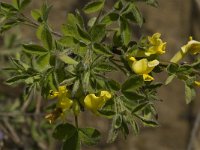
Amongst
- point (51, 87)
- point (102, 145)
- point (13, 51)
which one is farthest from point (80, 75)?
point (102, 145)

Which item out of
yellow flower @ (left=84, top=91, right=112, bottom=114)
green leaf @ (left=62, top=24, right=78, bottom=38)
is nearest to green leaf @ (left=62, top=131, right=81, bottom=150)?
yellow flower @ (left=84, top=91, right=112, bottom=114)

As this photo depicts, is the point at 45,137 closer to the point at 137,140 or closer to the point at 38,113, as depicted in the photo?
the point at 38,113

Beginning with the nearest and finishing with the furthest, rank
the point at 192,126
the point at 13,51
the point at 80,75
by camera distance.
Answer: the point at 80,75
the point at 13,51
the point at 192,126

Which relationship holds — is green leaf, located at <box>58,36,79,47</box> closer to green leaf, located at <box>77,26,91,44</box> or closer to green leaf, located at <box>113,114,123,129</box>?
green leaf, located at <box>77,26,91,44</box>

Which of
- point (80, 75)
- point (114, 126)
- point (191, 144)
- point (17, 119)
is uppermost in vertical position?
point (80, 75)

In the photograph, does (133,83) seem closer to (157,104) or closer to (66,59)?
(66,59)

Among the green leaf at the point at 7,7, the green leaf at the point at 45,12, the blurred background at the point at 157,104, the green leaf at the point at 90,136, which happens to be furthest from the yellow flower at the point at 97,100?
the blurred background at the point at 157,104

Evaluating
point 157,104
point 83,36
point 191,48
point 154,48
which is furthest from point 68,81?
point 157,104
